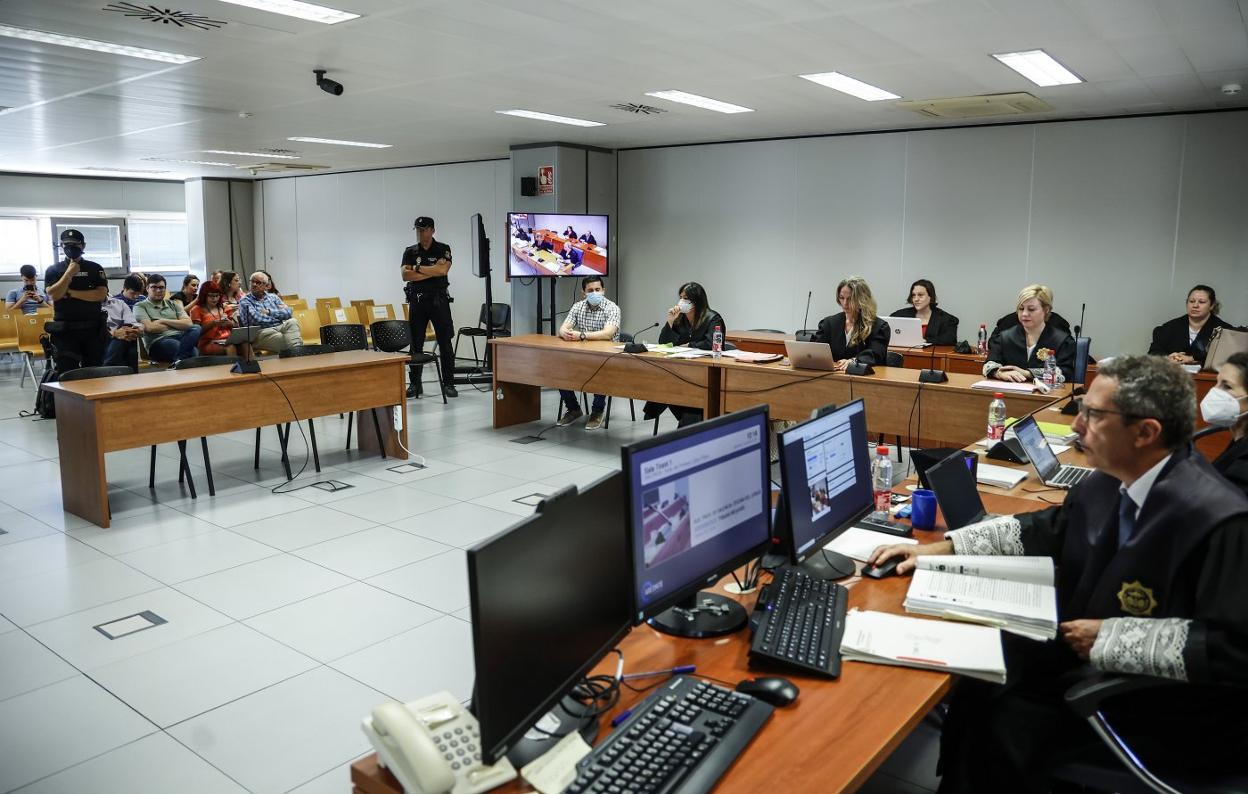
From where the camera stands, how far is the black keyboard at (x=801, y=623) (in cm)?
181

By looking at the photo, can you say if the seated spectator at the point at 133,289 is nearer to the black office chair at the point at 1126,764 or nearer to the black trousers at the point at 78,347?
the black trousers at the point at 78,347

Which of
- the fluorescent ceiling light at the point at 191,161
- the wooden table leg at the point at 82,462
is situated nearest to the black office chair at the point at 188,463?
the wooden table leg at the point at 82,462

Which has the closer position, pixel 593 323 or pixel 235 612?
pixel 235 612

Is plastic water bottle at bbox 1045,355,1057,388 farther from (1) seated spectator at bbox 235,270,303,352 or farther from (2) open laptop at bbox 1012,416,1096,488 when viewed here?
(1) seated spectator at bbox 235,270,303,352

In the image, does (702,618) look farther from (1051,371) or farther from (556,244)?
(556,244)

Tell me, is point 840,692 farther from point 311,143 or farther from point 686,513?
point 311,143

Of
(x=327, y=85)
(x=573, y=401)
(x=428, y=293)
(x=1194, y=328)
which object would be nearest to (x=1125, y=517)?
(x=327, y=85)

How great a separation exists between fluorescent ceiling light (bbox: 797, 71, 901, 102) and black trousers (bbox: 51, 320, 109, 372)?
6436 mm

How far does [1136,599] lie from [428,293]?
7855 millimetres

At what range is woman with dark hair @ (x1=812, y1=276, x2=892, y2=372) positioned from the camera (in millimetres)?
5801

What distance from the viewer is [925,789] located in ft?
8.28

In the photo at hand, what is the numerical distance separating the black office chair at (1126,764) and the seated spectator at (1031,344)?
3.64 m

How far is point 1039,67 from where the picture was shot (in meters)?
5.60

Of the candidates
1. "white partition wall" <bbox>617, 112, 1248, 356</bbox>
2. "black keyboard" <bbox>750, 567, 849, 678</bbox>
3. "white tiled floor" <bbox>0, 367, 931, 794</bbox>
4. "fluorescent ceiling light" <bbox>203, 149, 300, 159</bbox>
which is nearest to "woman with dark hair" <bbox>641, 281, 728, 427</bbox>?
"white tiled floor" <bbox>0, 367, 931, 794</bbox>
